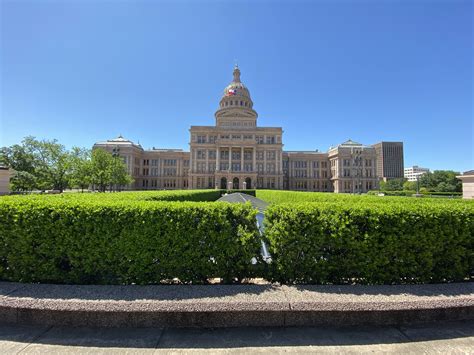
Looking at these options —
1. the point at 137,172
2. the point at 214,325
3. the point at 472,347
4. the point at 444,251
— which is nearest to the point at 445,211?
the point at 444,251

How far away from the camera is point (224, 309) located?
3.11 metres

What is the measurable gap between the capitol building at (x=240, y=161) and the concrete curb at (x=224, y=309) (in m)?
58.0

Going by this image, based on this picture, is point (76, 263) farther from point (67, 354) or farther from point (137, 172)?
point (137, 172)

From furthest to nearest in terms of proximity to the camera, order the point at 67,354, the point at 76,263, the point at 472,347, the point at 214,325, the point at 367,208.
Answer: the point at 367,208 → the point at 76,263 → the point at 214,325 → the point at 472,347 → the point at 67,354

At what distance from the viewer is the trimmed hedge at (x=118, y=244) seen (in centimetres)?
387

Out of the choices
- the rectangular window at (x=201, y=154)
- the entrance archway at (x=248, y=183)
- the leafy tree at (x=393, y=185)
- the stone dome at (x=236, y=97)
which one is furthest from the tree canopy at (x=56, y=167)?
the leafy tree at (x=393, y=185)

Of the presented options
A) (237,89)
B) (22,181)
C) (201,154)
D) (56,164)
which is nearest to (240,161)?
(201,154)

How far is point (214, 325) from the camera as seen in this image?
10.2 ft

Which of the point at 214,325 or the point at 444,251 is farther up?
the point at 444,251

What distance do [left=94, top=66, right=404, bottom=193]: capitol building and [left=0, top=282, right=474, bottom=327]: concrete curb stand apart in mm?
58008

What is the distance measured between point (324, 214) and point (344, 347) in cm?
194

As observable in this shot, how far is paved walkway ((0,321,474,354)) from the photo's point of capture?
8.87ft

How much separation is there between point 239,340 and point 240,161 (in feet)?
217

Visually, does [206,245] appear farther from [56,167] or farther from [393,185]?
[393,185]
